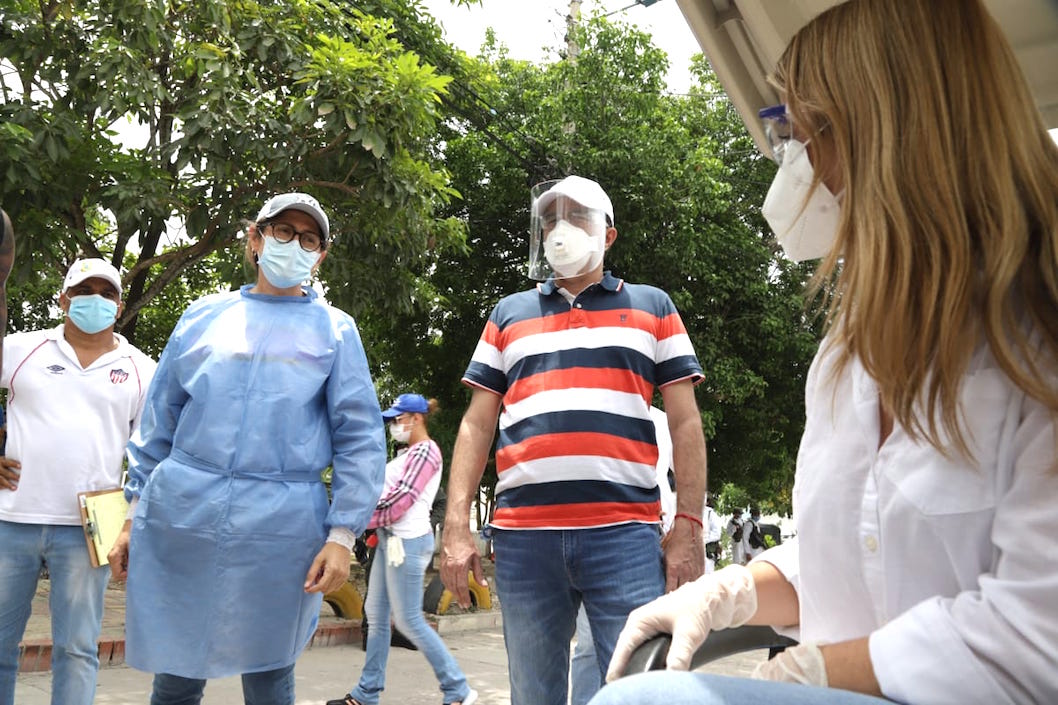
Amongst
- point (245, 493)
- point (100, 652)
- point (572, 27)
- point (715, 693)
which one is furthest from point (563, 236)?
point (572, 27)

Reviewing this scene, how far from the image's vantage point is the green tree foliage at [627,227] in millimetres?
16516

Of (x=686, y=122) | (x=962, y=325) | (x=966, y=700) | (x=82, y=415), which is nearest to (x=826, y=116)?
Result: (x=962, y=325)

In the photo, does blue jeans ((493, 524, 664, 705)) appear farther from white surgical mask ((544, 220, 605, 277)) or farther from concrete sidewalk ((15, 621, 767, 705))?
concrete sidewalk ((15, 621, 767, 705))

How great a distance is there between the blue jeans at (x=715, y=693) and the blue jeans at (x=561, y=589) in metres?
2.26

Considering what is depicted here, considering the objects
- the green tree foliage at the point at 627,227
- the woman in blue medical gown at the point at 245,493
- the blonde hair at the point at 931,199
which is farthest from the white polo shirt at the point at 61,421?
the green tree foliage at the point at 627,227

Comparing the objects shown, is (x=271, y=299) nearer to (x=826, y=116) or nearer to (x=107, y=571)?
(x=107, y=571)

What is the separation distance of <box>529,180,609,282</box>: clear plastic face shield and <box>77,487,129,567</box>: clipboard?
2036 millimetres

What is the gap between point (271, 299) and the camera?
3951 millimetres

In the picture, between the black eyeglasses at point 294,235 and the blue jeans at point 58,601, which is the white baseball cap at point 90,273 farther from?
the black eyeglasses at point 294,235

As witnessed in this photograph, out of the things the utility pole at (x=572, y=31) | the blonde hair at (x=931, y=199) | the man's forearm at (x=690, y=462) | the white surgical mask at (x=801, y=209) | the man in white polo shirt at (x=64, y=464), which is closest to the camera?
the blonde hair at (x=931, y=199)

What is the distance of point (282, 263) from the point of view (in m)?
4.06

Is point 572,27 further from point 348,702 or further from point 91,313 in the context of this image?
point 91,313

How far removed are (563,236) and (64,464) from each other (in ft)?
8.08

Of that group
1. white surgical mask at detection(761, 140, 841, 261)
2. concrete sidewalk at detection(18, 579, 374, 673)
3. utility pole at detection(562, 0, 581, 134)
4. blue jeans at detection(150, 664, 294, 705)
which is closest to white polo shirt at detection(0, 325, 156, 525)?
blue jeans at detection(150, 664, 294, 705)
